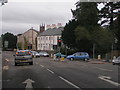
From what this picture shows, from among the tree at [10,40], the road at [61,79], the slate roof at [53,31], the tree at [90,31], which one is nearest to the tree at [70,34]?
the tree at [90,31]

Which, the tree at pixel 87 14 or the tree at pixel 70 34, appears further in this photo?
the tree at pixel 70 34

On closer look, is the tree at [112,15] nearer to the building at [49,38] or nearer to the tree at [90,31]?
the tree at [90,31]

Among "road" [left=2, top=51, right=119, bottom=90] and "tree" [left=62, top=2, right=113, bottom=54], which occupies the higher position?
"tree" [left=62, top=2, right=113, bottom=54]

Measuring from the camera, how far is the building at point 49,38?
11000 centimetres

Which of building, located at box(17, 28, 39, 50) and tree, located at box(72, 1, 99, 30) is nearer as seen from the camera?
tree, located at box(72, 1, 99, 30)

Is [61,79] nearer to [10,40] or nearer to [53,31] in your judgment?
[53,31]

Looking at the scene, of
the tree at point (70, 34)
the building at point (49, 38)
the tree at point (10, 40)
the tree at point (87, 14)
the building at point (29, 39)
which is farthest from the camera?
the tree at point (10, 40)

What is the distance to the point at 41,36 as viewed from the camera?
119 m

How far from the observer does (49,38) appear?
113m

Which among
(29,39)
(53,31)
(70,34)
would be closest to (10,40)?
(29,39)

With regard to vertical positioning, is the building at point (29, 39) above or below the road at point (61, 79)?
above

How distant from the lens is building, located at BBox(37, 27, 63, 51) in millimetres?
110000

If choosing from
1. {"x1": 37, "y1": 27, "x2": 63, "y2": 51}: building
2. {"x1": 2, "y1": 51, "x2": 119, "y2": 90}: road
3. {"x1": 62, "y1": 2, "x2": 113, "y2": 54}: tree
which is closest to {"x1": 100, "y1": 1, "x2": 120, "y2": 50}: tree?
{"x1": 62, "y1": 2, "x2": 113, "y2": 54}: tree

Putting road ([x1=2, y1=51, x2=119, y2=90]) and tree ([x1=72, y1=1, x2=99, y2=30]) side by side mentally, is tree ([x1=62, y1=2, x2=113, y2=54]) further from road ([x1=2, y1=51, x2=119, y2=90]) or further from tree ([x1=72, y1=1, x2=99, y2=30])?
road ([x1=2, y1=51, x2=119, y2=90])
